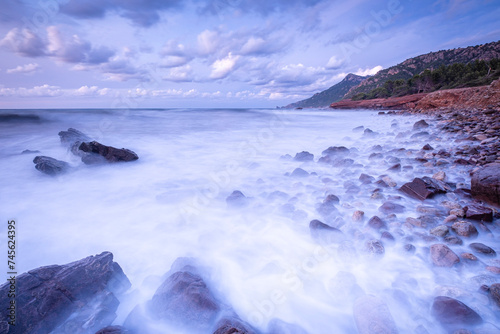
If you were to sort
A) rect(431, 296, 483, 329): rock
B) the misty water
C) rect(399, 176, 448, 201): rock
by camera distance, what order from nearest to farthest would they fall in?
1. rect(431, 296, 483, 329): rock
2. the misty water
3. rect(399, 176, 448, 201): rock

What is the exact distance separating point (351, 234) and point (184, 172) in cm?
494

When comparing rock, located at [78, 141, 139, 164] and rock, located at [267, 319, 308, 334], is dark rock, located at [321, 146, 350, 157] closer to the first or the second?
rock, located at [267, 319, 308, 334]

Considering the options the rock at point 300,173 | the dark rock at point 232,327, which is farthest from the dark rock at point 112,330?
the rock at point 300,173

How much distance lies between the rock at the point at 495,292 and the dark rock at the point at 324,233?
1340 millimetres

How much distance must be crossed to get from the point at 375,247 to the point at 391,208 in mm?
1030

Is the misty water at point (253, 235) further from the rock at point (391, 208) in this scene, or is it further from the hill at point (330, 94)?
the hill at point (330, 94)

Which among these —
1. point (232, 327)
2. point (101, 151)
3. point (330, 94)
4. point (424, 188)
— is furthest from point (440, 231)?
point (330, 94)

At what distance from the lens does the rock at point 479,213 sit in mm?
2695

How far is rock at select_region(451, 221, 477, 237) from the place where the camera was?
252 cm

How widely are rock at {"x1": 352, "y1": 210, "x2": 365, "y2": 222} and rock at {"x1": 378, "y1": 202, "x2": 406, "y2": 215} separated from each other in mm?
385

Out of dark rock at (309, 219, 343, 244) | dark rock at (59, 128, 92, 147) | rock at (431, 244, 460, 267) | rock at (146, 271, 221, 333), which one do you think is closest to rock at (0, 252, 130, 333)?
rock at (146, 271, 221, 333)

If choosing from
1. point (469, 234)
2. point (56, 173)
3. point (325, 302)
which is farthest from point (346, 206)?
point (56, 173)

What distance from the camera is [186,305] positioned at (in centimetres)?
200

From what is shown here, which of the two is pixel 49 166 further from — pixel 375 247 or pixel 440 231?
pixel 440 231
